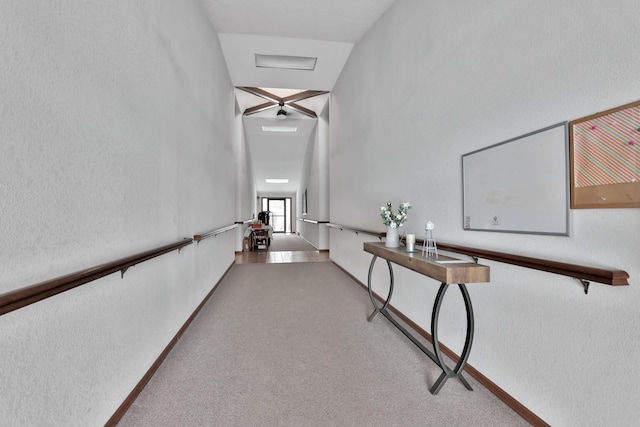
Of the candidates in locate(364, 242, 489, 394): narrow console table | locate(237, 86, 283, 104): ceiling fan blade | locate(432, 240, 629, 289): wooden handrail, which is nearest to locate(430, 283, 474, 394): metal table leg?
locate(364, 242, 489, 394): narrow console table

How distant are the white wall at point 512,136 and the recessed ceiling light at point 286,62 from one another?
233 cm

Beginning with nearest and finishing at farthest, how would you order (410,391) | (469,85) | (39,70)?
(39,70)
(410,391)
(469,85)

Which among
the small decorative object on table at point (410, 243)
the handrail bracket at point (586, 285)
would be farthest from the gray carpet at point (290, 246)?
the handrail bracket at point (586, 285)

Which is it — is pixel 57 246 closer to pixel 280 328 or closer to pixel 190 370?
pixel 190 370

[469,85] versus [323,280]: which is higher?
[469,85]

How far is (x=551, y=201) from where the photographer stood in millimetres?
1533

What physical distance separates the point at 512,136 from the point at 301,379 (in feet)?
6.83

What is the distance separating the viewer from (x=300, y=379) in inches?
81.5

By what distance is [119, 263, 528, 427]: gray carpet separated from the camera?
170cm

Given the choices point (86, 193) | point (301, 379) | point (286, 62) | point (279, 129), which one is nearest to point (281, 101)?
point (279, 129)

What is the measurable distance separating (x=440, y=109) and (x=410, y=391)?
2157 millimetres

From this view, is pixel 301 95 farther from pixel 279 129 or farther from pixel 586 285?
pixel 586 285

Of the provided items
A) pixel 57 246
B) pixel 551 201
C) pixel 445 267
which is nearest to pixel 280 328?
pixel 445 267

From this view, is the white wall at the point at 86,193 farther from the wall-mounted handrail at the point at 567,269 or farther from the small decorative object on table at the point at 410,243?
the wall-mounted handrail at the point at 567,269
